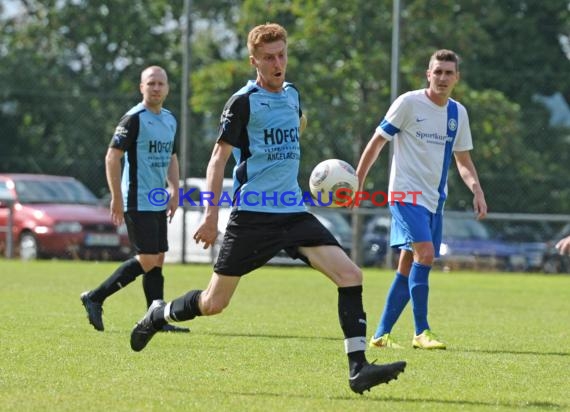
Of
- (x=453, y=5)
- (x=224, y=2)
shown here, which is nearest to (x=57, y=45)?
(x=224, y=2)

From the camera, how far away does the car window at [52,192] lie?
23109 millimetres

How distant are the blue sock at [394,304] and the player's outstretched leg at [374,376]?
105 inches

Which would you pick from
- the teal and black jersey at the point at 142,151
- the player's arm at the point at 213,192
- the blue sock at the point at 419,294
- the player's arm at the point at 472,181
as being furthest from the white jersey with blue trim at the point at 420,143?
the player's arm at the point at 213,192

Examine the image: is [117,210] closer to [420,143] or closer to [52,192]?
[420,143]

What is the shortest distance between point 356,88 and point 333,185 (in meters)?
17.5

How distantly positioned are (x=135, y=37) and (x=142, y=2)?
0.88 m

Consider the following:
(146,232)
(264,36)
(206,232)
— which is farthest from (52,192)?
(206,232)

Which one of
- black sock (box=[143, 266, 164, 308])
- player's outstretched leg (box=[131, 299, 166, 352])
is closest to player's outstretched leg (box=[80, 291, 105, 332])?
black sock (box=[143, 266, 164, 308])

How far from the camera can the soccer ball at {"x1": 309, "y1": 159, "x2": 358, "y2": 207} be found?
7.75m

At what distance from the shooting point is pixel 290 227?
6.71 metres

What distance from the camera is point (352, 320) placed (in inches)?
261

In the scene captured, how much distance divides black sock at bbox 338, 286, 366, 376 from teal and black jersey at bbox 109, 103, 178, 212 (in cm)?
373

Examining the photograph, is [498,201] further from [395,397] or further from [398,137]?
[395,397]

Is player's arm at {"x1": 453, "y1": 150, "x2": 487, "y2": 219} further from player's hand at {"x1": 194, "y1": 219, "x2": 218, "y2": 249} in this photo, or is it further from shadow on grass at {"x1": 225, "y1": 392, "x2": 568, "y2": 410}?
player's hand at {"x1": 194, "y1": 219, "x2": 218, "y2": 249}
